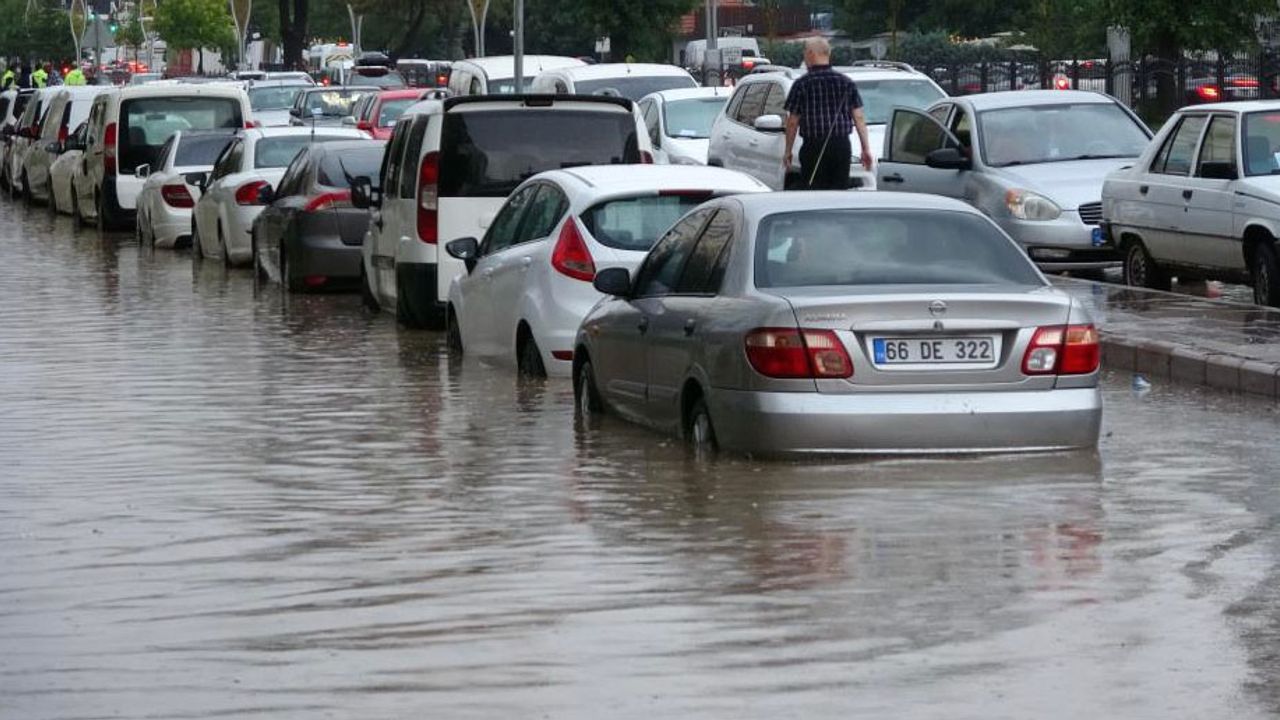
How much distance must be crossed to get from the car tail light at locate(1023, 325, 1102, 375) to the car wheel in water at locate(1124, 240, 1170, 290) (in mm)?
9528

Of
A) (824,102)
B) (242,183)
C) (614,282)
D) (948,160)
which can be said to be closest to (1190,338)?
(614,282)

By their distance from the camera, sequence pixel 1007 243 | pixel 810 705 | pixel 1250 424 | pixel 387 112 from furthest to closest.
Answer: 1. pixel 387 112
2. pixel 1250 424
3. pixel 1007 243
4. pixel 810 705

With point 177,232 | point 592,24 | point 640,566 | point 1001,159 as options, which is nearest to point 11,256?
point 177,232

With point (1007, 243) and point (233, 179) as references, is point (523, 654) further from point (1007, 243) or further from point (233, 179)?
point (233, 179)

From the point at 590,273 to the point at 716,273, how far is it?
328 cm

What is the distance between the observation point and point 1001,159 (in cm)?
2414

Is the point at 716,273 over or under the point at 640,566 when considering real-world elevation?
over

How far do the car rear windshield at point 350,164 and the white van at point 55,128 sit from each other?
776 inches

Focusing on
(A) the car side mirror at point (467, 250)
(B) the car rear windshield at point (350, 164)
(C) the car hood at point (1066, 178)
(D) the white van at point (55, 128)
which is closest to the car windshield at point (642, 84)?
(B) the car rear windshield at point (350, 164)

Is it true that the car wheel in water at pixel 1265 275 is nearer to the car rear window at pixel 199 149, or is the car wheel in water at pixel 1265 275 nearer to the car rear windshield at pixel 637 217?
the car rear windshield at pixel 637 217

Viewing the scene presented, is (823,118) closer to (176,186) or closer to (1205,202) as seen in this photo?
(1205,202)

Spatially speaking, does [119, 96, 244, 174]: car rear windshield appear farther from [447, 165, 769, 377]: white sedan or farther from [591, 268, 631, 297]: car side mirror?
[591, 268, 631, 297]: car side mirror

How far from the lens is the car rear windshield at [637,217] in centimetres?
1569

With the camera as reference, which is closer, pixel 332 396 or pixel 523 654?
pixel 523 654
